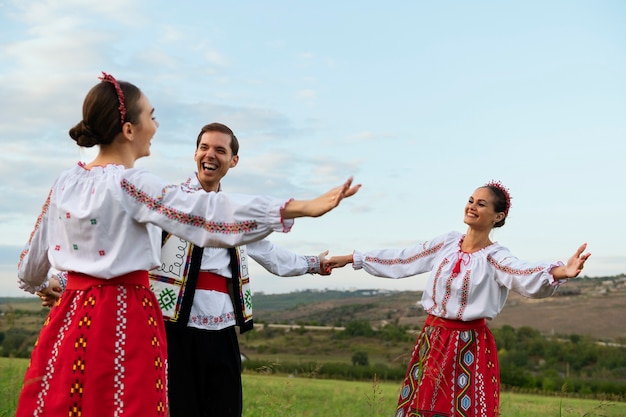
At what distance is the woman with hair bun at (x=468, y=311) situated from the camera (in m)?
5.08

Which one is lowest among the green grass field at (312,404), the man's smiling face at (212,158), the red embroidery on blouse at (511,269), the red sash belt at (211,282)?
the green grass field at (312,404)

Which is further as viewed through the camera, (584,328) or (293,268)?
(584,328)

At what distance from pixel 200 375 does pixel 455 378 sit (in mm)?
1919

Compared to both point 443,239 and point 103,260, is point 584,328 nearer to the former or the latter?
point 443,239

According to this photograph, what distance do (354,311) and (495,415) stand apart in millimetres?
44602

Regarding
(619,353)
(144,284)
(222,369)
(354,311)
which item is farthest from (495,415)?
(354,311)

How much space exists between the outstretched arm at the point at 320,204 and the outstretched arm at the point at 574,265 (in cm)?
265

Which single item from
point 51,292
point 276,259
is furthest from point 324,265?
point 51,292

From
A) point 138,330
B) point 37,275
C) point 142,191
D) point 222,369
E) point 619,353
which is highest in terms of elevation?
point 142,191

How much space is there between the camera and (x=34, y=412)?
2.83 meters

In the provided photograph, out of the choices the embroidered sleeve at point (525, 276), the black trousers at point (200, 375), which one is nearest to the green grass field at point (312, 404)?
the black trousers at point (200, 375)

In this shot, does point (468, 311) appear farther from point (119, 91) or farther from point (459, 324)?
point (119, 91)

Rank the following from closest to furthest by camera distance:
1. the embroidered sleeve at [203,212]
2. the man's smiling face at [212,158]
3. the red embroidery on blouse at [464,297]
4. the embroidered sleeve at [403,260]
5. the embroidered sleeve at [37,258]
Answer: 1. the embroidered sleeve at [203,212]
2. the embroidered sleeve at [37,258]
3. the man's smiling face at [212,158]
4. the red embroidery on blouse at [464,297]
5. the embroidered sleeve at [403,260]

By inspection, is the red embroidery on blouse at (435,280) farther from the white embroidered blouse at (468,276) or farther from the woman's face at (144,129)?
the woman's face at (144,129)
